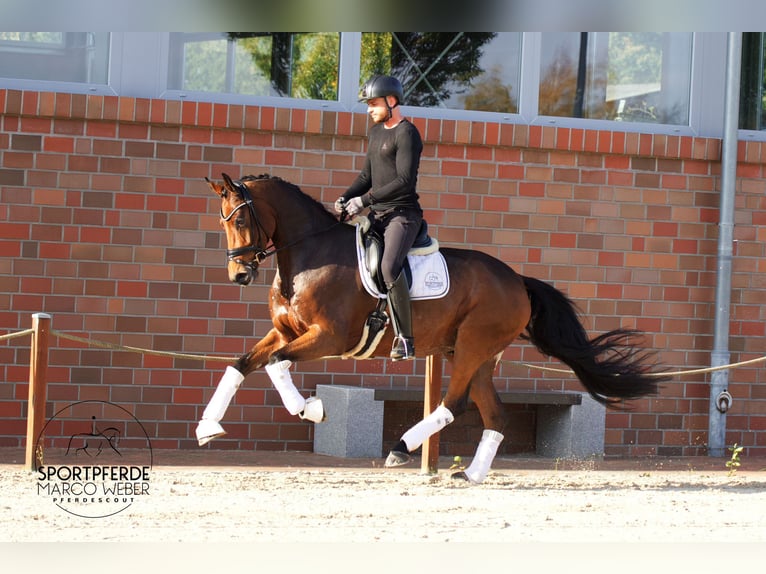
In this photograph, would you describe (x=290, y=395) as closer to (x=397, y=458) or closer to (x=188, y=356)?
(x=397, y=458)

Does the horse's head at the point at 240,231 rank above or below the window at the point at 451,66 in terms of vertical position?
below

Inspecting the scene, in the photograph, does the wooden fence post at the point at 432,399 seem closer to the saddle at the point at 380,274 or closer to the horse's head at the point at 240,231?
the saddle at the point at 380,274

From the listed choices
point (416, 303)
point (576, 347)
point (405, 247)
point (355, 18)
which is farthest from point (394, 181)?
point (355, 18)

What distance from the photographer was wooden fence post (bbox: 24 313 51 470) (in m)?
6.64

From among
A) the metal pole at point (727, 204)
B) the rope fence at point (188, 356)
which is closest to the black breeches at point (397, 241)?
the rope fence at point (188, 356)

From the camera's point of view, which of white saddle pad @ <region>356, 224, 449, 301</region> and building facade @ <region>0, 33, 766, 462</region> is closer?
white saddle pad @ <region>356, 224, 449, 301</region>

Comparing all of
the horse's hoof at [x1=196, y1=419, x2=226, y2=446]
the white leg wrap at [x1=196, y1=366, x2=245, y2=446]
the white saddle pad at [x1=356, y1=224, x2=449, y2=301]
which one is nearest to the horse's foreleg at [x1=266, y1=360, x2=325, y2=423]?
the white leg wrap at [x1=196, y1=366, x2=245, y2=446]

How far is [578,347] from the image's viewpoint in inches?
274

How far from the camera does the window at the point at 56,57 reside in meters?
8.28

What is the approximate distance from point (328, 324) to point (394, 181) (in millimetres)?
1028

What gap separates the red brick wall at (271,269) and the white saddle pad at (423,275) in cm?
188

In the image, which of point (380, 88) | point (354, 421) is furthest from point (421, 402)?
point (380, 88)

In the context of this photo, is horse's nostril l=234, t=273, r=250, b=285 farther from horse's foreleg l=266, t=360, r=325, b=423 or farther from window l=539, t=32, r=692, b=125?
window l=539, t=32, r=692, b=125

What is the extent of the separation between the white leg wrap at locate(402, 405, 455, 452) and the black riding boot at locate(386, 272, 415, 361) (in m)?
0.50
